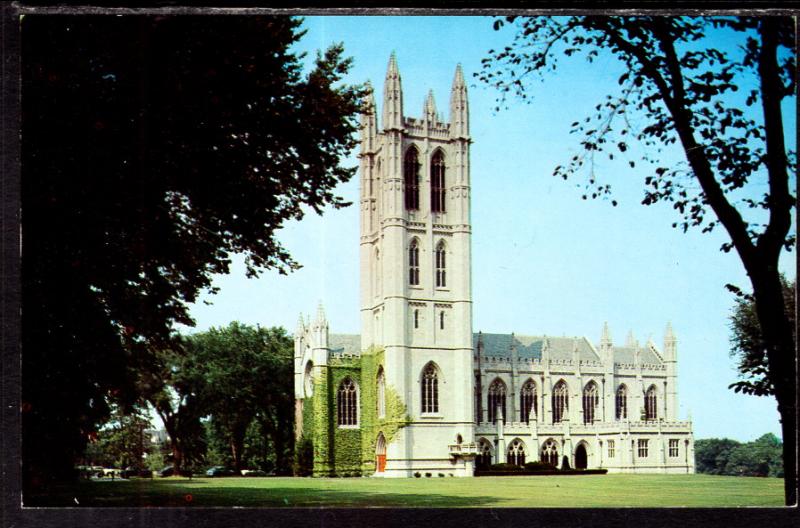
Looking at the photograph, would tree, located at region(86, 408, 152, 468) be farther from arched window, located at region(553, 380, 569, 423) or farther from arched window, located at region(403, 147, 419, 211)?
arched window, located at region(553, 380, 569, 423)

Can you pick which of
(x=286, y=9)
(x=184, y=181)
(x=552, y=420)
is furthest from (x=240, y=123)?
(x=552, y=420)

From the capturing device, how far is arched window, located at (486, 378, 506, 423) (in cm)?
4084

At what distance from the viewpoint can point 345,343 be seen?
59.6 feet

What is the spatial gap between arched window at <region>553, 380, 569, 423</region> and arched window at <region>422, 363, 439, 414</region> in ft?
19.9

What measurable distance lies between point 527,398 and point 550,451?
598 cm

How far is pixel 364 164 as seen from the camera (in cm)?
1437

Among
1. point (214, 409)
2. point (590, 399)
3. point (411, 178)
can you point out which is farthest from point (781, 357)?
point (590, 399)

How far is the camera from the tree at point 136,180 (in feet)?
30.1

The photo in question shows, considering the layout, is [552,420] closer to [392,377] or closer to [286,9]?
[392,377]

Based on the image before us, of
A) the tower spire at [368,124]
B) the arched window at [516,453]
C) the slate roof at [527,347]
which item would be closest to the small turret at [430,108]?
the tower spire at [368,124]

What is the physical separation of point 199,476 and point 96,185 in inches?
128

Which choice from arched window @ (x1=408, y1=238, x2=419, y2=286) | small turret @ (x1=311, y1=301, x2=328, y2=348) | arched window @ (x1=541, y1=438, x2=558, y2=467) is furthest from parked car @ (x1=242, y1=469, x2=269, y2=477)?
arched window @ (x1=541, y1=438, x2=558, y2=467)

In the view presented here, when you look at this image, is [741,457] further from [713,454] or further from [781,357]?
[781,357]

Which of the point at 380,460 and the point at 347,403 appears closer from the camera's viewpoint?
the point at 380,460
